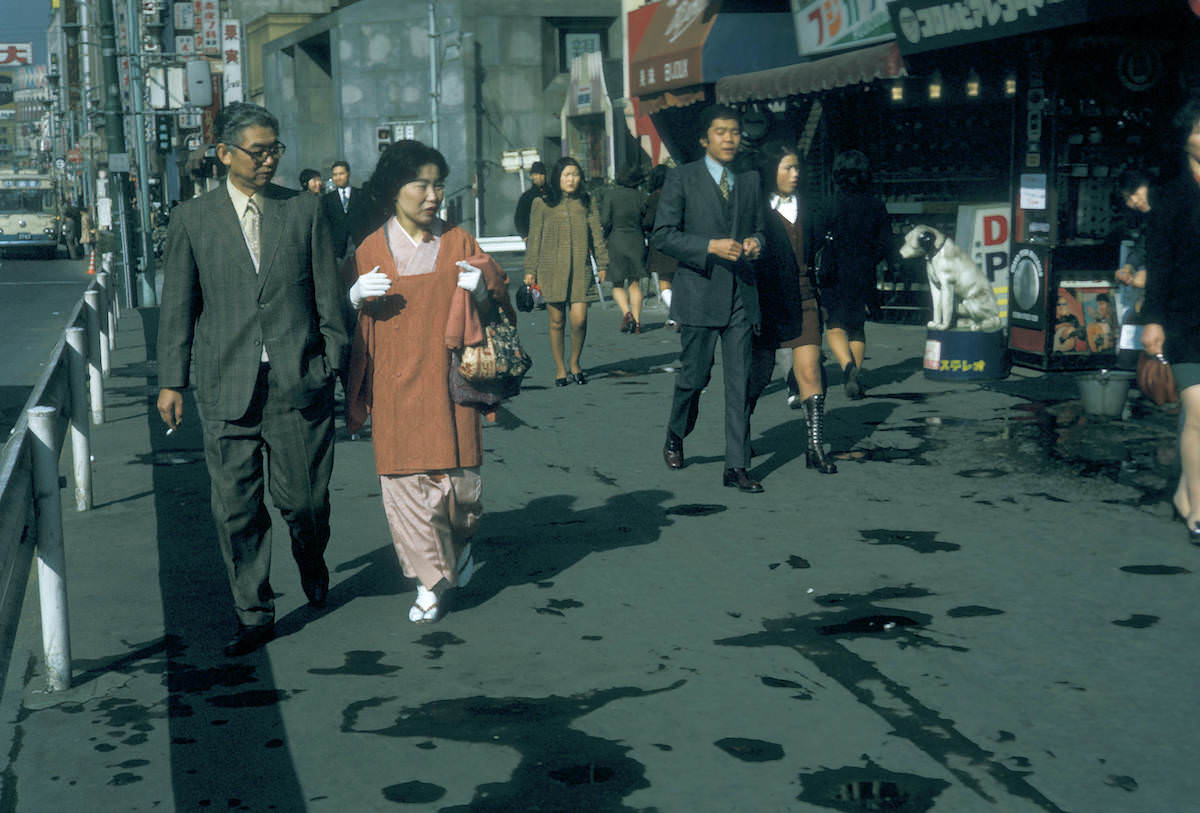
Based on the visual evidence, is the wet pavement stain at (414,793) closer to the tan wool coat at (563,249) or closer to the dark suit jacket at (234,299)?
the dark suit jacket at (234,299)

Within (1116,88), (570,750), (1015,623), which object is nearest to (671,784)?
(570,750)

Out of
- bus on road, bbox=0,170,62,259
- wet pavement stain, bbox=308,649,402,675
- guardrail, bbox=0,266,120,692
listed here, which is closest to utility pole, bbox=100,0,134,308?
guardrail, bbox=0,266,120,692

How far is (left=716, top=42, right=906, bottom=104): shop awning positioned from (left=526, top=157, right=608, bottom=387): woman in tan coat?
140 inches

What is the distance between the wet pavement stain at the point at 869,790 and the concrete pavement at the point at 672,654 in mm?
10

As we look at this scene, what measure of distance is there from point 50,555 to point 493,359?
172cm

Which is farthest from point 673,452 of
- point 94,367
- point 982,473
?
point 94,367

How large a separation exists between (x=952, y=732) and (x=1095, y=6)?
817 cm

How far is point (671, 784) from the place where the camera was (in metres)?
4.05

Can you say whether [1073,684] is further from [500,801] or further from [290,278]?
[290,278]

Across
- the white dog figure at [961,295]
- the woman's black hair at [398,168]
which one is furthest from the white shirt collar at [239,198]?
the white dog figure at [961,295]

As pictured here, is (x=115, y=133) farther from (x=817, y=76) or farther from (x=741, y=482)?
(x=741, y=482)

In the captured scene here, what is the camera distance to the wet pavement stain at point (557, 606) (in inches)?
230

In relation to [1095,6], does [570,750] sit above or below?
below

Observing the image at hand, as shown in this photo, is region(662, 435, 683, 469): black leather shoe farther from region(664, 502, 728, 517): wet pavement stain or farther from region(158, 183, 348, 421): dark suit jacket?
region(158, 183, 348, 421): dark suit jacket
